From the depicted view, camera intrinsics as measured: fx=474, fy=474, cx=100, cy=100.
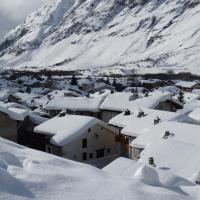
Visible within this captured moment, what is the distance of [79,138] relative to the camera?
35.1 m

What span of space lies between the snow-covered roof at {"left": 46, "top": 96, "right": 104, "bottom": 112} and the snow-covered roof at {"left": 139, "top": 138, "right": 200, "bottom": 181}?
78.0 ft

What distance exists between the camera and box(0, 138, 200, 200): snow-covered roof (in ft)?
29.2

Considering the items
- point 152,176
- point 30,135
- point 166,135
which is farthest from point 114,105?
point 152,176

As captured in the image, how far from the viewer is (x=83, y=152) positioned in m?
35.8

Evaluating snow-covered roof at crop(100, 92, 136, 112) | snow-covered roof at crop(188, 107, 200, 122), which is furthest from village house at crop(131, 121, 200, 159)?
snow-covered roof at crop(100, 92, 136, 112)

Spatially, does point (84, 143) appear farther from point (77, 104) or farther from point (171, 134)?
point (77, 104)

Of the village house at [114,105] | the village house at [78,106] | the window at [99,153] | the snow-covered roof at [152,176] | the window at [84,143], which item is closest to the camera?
the snow-covered roof at [152,176]

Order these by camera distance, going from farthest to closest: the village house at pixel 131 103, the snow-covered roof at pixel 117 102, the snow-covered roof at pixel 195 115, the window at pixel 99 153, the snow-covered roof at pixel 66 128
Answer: the snow-covered roof at pixel 117 102, the village house at pixel 131 103, the snow-covered roof at pixel 195 115, the window at pixel 99 153, the snow-covered roof at pixel 66 128

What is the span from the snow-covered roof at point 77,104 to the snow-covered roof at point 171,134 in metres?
19.3

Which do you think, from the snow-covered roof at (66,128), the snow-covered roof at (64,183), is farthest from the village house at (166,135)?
the snow-covered roof at (64,183)

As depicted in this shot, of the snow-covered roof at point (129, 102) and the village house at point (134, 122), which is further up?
the snow-covered roof at point (129, 102)

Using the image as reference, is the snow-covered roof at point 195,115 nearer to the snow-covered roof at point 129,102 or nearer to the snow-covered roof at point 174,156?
the snow-covered roof at point 129,102

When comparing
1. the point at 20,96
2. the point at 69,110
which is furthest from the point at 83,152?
the point at 20,96

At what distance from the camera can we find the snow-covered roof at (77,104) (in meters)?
51.1
